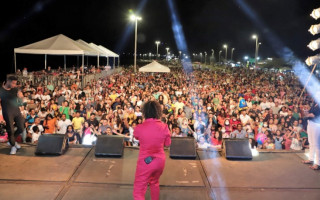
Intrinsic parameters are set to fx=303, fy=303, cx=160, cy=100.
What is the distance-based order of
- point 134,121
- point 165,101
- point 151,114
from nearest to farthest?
point 151,114
point 134,121
point 165,101

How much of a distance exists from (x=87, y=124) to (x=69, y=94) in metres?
5.20

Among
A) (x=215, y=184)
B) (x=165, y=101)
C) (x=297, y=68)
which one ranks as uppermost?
(x=297, y=68)

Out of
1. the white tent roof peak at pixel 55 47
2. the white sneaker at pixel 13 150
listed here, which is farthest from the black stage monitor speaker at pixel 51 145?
the white tent roof peak at pixel 55 47

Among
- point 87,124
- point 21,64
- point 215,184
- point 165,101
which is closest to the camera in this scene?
point 215,184

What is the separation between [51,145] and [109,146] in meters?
1.15

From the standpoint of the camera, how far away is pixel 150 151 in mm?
3748

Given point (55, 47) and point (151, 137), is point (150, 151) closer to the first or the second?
point (151, 137)

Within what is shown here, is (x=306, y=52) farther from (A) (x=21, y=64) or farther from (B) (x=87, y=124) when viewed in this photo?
(A) (x=21, y=64)

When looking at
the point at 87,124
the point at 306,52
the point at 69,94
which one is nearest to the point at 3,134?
the point at 87,124

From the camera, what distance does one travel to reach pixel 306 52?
47.7 meters

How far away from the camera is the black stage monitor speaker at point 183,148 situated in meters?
6.00

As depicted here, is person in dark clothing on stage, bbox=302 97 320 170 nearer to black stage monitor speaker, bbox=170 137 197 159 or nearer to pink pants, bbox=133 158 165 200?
black stage monitor speaker, bbox=170 137 197 159

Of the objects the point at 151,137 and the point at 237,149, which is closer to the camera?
the point at 151,137

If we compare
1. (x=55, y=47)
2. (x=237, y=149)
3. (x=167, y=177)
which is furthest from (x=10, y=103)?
(x=55, y=47)
